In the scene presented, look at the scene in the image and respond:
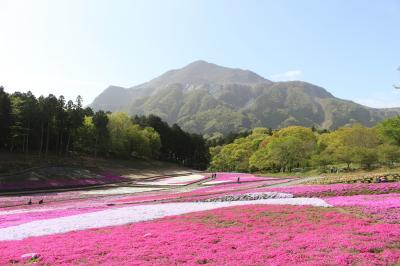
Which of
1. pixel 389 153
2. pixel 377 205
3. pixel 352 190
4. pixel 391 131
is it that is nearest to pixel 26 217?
pixel 377 205

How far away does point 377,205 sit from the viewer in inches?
918

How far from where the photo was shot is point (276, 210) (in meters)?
24.5

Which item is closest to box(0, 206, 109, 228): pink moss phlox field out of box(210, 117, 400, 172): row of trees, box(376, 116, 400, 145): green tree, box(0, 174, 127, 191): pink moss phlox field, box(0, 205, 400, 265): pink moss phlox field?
box(0, 205, 400, 265): pink moss phlox field

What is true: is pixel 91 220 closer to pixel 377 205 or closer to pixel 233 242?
pixel 233 242

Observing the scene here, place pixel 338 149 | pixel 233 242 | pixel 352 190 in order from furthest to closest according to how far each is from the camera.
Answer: pixel 338 149 → pixel 352 190 → pixel 233 242

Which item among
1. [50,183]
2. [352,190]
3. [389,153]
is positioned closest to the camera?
[352,190]

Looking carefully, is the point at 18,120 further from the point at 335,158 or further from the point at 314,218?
the point at 314,218

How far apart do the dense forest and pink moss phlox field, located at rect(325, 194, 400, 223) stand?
77.5 metres

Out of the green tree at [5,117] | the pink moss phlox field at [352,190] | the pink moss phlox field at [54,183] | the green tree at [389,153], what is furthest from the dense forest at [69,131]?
the green tree at [389,153]

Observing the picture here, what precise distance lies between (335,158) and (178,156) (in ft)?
348

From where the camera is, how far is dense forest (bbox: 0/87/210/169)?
90500 millimetres

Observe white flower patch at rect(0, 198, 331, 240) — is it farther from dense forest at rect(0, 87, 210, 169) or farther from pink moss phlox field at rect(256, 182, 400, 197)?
dense forest at rect(0, 87, 210, 169)

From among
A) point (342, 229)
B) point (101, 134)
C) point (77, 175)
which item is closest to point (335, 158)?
point (77, 175)

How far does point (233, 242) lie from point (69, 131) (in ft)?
325
